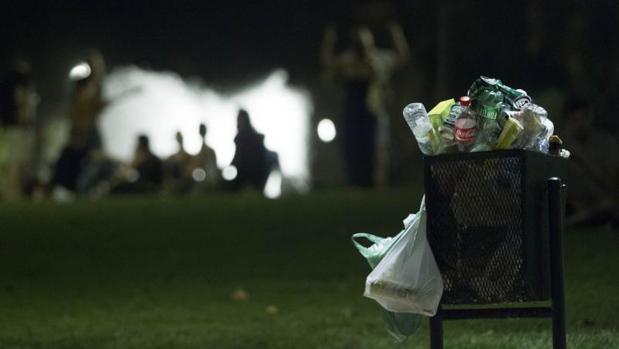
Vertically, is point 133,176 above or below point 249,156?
below

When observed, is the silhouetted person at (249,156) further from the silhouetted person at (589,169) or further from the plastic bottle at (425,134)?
the plastic bottle at (425,134)

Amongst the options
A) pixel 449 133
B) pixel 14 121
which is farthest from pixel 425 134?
pixel 14 121

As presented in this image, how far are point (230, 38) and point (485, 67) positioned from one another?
5811 millimetres

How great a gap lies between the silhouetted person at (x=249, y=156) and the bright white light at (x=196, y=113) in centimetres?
707

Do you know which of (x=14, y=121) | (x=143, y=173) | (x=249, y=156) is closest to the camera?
(x=14, y=121)

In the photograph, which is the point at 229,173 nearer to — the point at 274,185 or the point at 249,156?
the point at 274,185

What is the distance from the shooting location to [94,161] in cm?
2317

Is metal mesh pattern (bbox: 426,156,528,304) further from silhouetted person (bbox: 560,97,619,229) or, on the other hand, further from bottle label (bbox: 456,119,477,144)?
silhouetted person (bbox: 560,97,619,229)

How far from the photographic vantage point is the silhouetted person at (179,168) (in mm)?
23975

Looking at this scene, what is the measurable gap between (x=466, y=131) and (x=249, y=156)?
664 inches

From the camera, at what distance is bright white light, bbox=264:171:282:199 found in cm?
2342

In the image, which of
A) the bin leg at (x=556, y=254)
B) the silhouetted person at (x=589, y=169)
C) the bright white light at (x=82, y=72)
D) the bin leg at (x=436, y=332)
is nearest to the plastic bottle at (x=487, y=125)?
the bin leg at (x=556, y=254)

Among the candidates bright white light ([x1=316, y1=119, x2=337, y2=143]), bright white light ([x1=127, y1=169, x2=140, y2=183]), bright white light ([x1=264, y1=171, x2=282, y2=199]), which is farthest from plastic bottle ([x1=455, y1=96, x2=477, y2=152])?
bright white light ([x1=316, y1=119, x2=337, y2=143])

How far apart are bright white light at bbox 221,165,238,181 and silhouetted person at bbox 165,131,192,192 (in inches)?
25.8
